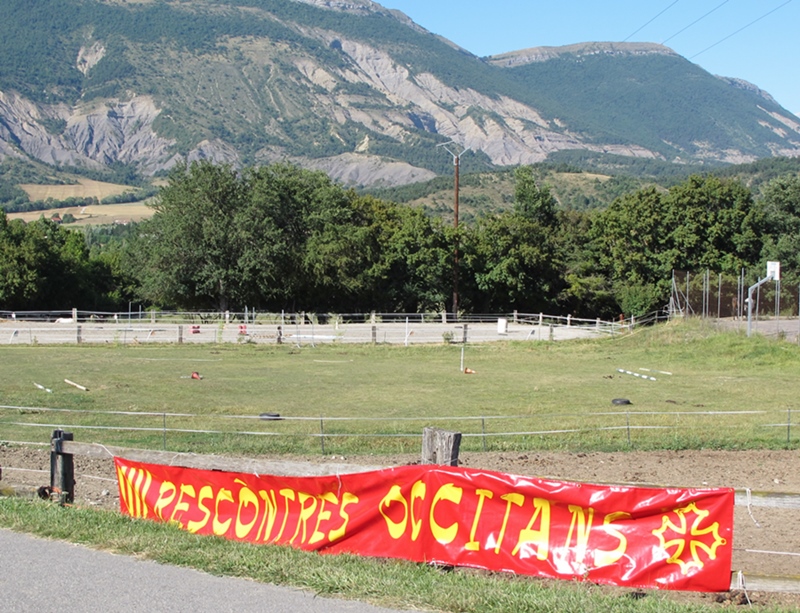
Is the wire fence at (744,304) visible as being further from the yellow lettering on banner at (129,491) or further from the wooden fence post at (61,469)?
the wooden fence post at (61,469)

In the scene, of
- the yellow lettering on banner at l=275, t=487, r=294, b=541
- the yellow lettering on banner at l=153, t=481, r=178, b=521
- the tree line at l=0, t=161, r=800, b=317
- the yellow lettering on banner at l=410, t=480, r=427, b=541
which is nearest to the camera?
the yellow lettering on banner at l=410, t=480, r=427, b=541

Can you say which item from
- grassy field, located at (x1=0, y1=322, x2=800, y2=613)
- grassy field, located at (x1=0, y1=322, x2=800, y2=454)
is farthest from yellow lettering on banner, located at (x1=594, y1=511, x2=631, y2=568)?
grassy field, located at (x1=0, y1=322, x2=800, y2=454)

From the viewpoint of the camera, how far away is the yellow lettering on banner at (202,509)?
8.71 meters

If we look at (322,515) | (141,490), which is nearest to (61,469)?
(141,490)

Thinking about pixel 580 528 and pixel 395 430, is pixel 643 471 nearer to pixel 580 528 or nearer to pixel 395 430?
pixel 395 430

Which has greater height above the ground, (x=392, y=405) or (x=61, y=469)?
(x=61, y=469)

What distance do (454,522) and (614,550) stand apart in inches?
53.2

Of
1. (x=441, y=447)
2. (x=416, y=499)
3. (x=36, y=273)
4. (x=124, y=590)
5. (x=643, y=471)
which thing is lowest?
(x=643, y=471)

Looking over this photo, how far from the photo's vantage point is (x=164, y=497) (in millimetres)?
9070

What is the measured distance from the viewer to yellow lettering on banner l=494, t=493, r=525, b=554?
7.38 metres

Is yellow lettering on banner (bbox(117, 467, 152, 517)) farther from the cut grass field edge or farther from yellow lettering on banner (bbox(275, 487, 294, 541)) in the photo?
yellow lettering on banner (bbox(275, 487, 294, 541))

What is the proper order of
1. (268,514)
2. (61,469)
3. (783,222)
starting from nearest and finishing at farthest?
1. (268,514)
2. (61,469)
3. (783,222)

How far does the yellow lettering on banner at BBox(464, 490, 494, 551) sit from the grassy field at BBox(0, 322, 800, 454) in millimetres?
8193

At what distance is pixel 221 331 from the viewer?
4366 centimetres
